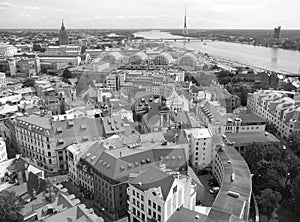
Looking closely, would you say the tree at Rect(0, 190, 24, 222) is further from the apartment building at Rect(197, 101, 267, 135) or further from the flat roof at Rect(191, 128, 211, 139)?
the apartment building at Rect(197, 101, 267, 135)

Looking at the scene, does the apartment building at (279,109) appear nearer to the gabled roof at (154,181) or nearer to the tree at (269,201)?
the tree at (269,201)

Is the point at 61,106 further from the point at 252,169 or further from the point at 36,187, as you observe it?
the point at 252,169

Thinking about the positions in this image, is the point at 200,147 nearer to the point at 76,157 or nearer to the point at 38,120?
the point at 76,157

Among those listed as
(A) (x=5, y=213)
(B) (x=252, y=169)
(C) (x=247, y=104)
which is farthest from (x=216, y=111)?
(A) (x=5, y=213)

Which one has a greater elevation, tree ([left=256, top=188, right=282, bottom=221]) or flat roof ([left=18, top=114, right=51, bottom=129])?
flat roof ([left=18, top=114, right=51, bottom=129])

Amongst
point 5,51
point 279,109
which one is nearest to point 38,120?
point 279,109

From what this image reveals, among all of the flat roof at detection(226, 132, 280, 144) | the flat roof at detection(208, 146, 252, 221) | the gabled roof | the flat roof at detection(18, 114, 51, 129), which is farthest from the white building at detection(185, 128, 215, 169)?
the flat roof at detection(18, 114, 51, 129)
